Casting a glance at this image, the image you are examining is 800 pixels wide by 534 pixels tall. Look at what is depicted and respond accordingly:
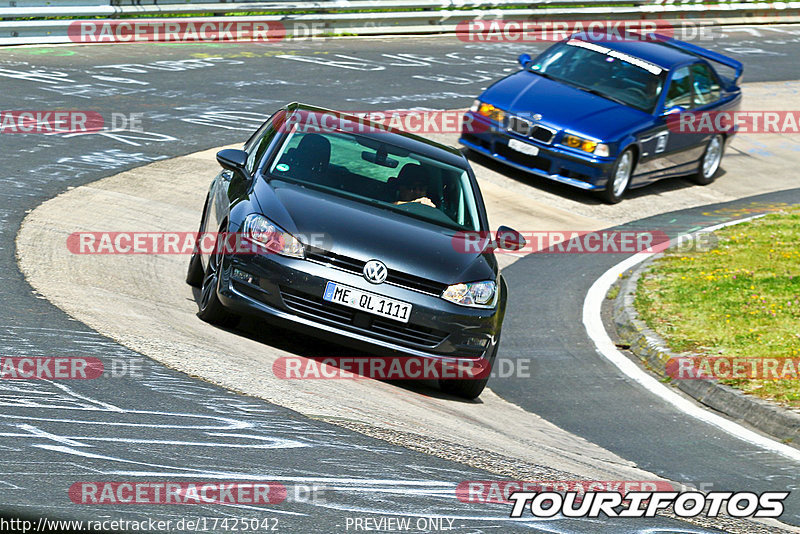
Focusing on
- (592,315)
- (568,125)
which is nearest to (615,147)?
(568,125)

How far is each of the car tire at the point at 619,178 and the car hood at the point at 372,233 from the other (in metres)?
7.46

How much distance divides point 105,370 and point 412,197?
303cm

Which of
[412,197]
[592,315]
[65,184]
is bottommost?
[592,315]

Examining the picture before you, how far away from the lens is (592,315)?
11.2 meters

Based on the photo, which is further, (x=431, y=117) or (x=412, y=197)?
(x=431, y=117)

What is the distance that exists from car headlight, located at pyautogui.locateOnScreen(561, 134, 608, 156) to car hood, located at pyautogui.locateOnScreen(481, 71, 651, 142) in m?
0.08

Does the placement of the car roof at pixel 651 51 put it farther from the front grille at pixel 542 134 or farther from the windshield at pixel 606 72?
the front grille at pixel 542 134

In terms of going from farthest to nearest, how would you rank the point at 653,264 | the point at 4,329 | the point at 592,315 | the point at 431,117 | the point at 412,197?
the point at 431,117
the point at 653,264
the point at 592,315
the point at 412,197
the point at 4,329

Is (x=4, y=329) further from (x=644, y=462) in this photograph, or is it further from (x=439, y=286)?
(x=644, y=462)

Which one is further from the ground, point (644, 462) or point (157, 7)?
point (157, 7)

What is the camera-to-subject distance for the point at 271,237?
760cm

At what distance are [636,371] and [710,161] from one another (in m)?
8.75

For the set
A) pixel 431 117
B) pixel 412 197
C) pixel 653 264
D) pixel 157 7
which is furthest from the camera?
pixel 157 7

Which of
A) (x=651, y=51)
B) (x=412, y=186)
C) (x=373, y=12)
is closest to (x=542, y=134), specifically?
(x=651, y=51)
